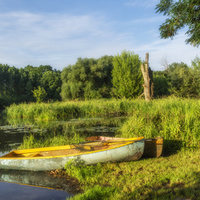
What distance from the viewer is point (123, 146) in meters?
5.95

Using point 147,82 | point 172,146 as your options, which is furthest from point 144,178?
point 147,82

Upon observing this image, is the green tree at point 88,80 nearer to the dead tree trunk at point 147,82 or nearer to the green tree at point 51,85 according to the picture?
the green tree at point 51,85

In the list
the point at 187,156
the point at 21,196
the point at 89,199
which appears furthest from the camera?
the point at 187,156

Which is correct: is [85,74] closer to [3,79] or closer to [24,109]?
[24,109]

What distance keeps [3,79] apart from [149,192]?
49064 millimetres

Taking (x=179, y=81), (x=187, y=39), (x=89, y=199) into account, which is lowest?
(x=89, y=199)

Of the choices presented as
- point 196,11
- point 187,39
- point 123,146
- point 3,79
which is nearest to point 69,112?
point 187,39

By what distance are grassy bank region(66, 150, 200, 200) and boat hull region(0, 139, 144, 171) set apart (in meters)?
0.19

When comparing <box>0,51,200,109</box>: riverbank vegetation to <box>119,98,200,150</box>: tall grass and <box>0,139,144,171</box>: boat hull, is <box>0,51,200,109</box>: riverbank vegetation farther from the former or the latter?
<box>0,139,144,171</box>: boat hull

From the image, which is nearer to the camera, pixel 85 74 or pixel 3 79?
pixel 85 74

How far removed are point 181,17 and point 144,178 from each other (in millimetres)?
11166

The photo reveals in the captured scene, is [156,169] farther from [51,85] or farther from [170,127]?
[51,85]

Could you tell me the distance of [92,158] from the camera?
6023 mm

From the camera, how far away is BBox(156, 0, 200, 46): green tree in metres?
12.0
